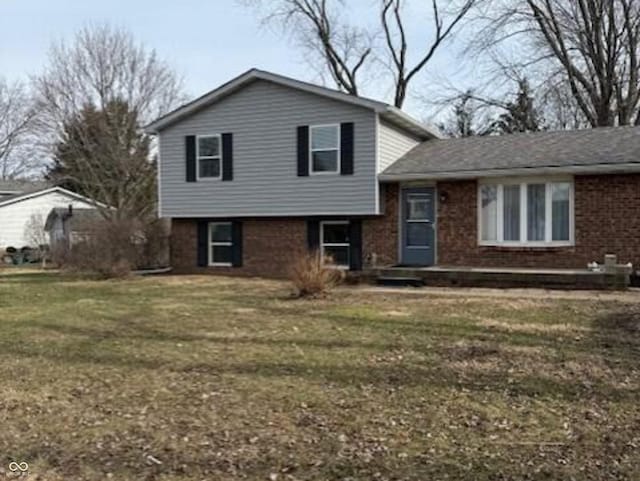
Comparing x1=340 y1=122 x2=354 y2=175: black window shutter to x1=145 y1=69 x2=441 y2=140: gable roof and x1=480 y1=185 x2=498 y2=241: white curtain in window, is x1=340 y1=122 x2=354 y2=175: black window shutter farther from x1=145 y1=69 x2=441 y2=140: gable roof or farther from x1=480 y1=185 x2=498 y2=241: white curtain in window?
x1=480 y1=185 x2=498 y2=241: white curtain in window

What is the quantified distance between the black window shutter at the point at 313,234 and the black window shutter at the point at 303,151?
4.46 ft

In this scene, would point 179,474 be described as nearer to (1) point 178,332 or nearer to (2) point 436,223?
(1) point 178,332

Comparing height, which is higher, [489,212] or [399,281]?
[489,212]

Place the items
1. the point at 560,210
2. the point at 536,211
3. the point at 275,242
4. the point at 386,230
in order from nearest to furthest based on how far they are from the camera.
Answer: the point at 560,210 → the point at 536,211 → the point at 386,230 → the point at 275,242

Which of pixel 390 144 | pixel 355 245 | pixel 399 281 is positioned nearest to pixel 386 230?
pixel 355 245

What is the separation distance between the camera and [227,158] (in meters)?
19.3

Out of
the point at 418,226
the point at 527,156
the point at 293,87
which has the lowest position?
the point at 418,226

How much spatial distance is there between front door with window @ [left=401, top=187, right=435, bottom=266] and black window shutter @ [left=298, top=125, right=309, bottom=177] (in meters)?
2.63

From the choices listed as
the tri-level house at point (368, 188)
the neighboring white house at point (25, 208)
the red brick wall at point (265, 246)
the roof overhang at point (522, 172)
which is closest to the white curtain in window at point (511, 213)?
the tri-level house at point (368, 188)

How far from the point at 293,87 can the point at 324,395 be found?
44.4ft

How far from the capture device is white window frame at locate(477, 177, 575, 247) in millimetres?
16047

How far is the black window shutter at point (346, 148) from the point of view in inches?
696

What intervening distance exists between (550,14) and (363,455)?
31736 mm

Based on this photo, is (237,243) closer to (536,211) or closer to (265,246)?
(265,246)
